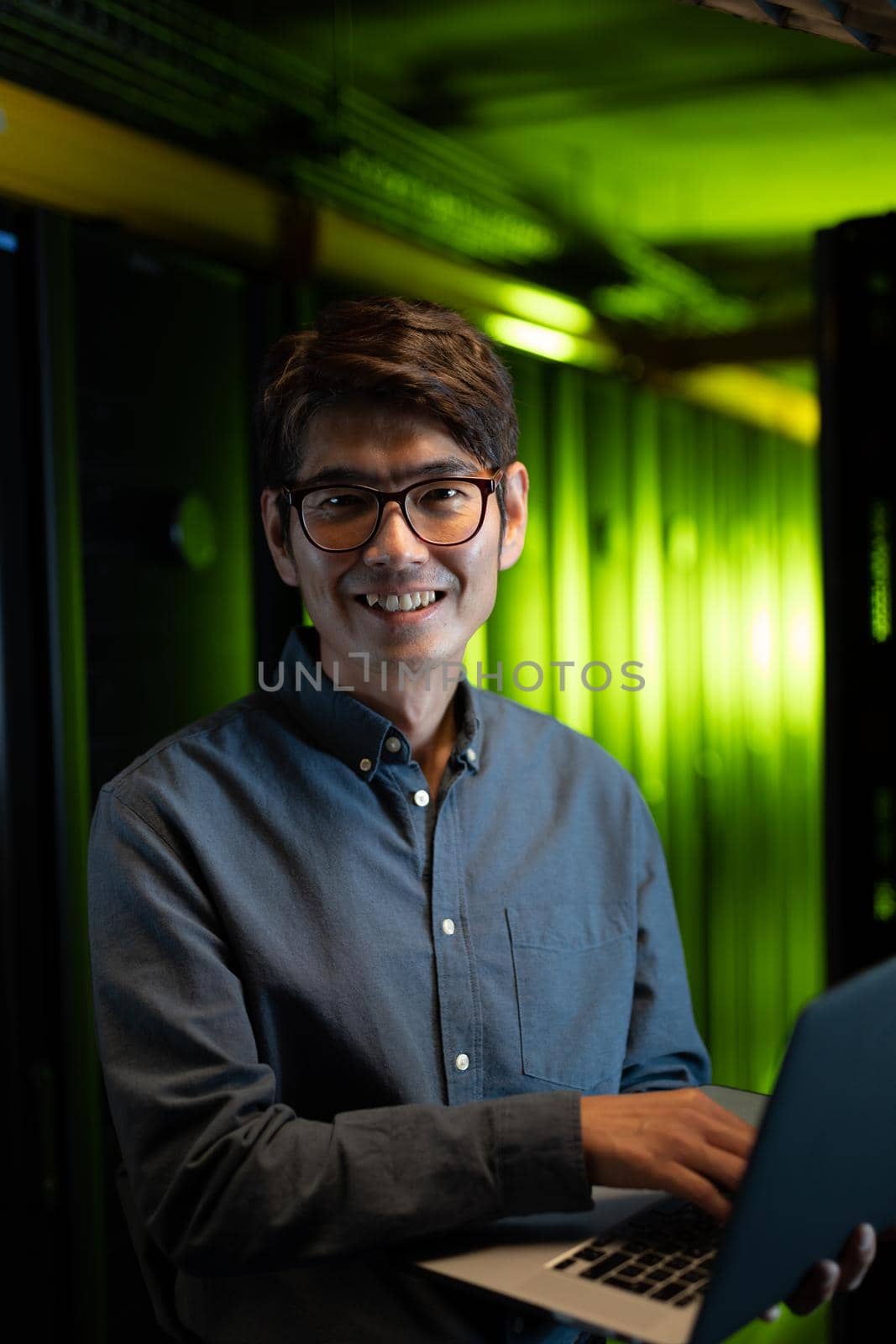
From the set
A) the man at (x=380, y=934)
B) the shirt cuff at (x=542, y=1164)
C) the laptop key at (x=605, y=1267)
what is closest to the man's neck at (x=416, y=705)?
the man at (x=380, y=934)

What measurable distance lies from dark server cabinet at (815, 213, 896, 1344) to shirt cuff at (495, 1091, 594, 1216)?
0.81m

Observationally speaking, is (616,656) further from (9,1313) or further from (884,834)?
(9,1313)

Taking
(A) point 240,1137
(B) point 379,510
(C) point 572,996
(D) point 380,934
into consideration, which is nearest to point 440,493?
(B) point 379,510

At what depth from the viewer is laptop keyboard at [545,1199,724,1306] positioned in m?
1.02

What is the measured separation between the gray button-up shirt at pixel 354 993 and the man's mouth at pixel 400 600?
0.10 meters

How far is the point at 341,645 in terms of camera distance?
1397 millimetres

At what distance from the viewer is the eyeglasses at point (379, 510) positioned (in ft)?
4.42

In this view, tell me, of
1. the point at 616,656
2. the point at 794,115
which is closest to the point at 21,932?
the point at 616,656

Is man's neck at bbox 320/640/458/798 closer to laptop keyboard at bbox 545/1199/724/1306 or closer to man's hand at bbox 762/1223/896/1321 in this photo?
laptop keyboard at bbox 545/1199/724/1306

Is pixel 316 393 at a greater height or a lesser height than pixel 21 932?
greater

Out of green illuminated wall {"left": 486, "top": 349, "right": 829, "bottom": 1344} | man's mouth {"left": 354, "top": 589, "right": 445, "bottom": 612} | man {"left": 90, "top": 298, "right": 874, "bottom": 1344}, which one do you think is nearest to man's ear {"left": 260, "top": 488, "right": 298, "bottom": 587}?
man {"left": 90, "top": 298, "right": 874, "bottom": 1344}

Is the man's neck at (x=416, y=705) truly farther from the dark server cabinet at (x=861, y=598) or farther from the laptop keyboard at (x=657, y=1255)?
the dark server cabinet at (x=861, y=598)

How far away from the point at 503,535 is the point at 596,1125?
26.6 inches

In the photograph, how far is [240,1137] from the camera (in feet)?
3.65
